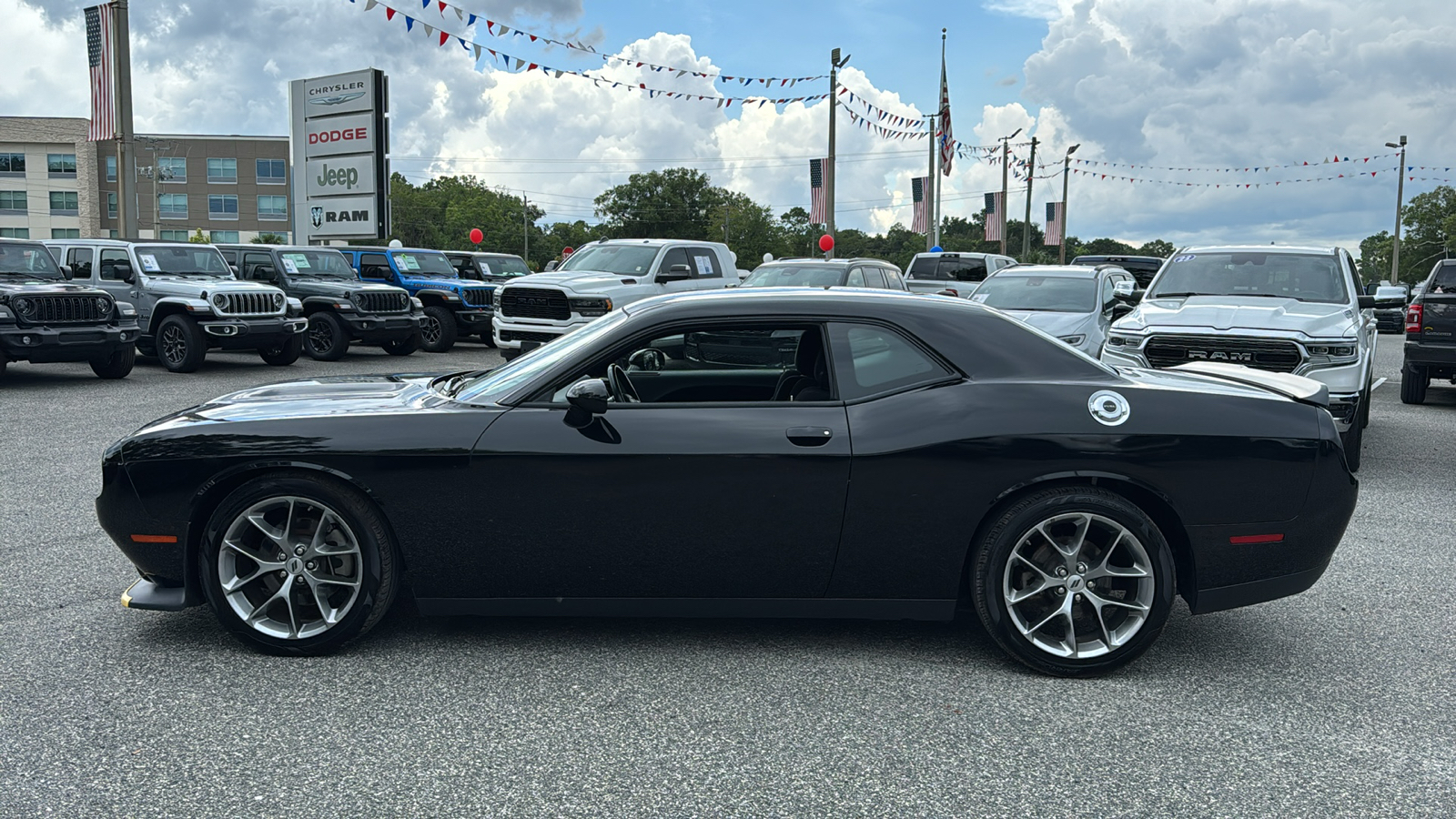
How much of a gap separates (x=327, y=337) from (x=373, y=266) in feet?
9.58

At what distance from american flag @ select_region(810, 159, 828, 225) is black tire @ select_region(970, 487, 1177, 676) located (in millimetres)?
30060

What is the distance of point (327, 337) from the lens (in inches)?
706

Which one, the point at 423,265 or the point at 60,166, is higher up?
the point at 60,166

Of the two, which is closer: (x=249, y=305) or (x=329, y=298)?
(x=249, y=305)

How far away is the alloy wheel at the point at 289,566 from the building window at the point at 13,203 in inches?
3736

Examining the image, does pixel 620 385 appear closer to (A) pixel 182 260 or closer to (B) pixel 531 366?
(B) pixel 531 366

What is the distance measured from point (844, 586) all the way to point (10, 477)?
21.2 feet

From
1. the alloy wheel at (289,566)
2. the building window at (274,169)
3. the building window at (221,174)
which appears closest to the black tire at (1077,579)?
the alloy wheel at (289,566)

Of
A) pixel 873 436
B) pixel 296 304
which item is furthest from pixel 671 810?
pixel 296 304

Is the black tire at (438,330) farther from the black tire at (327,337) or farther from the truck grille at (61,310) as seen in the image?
the truck grille at (61,310)

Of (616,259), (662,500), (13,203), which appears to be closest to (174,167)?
(13,203)

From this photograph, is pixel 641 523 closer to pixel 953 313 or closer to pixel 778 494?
pixel 778 494

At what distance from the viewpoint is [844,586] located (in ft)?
13.4

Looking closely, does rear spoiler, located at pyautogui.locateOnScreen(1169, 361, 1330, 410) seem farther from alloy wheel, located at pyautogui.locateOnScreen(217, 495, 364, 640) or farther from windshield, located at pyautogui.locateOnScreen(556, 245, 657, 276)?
windshield, located at pyautogui.locateOnScreen(556, 245, 657, 276)
